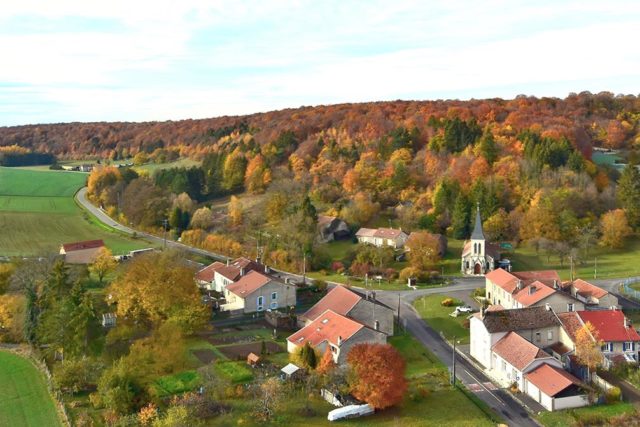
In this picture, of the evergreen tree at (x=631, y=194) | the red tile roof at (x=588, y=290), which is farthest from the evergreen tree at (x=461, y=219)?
the red tile roof at (x=588, y=290)

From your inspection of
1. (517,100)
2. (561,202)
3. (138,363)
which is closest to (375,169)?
(561,202)

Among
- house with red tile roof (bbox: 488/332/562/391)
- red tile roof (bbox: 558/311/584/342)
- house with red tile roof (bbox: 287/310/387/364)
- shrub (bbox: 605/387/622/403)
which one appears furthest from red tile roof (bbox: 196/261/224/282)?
shrub (bbox: 605/387/622/403)

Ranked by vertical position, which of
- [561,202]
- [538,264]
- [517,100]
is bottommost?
[538,264]

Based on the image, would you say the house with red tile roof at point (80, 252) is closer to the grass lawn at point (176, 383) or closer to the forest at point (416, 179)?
the forest at point (416, 179)

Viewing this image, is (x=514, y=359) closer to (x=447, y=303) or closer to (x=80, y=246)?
(x=447, y=303)

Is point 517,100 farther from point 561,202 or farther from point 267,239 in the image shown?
point 267,239

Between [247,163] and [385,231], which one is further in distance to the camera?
[247,163]
